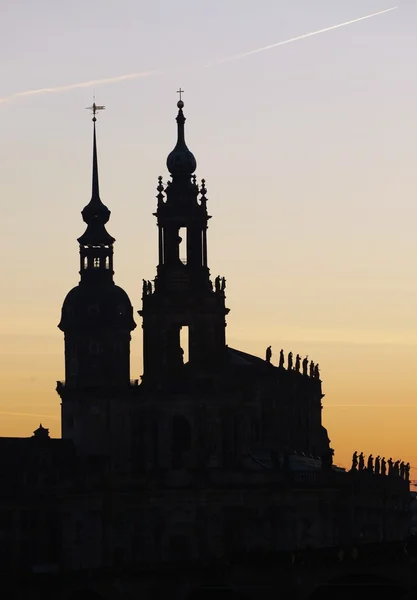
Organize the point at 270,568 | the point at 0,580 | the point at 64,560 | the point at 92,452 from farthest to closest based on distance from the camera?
the point at 92,452 → the point at 64,560 → the point at 0,580 → the point at 270,568

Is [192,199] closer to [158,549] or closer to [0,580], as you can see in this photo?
[158,549]

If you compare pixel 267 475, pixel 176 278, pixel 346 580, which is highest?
pixel 176 278

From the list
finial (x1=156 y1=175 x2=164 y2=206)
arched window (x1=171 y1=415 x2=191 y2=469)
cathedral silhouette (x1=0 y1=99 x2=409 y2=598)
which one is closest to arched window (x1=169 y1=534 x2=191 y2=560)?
cathedral silhouette (x1=0 y1=99 x2=409 y2=598)

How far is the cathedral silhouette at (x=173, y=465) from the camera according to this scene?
187875 millimetres

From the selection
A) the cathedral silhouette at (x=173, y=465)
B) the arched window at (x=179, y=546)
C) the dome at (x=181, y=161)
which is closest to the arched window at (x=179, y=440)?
the cathedral silhouette at (x=173, y=465)

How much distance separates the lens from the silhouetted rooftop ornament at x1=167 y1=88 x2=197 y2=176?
197 metres

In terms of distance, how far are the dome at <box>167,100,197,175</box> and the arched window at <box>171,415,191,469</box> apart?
19.6 metres

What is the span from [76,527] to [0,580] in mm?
37711

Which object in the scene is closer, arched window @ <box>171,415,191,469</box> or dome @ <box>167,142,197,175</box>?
arched window @ <box>171,415,191,469</box>

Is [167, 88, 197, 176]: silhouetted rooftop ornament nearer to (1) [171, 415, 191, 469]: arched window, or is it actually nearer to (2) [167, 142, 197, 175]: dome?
(2) [167, 142, 197, 175]: dome

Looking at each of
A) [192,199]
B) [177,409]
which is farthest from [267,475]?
[192,199]

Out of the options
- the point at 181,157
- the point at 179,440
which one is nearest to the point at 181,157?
the point at 181,157

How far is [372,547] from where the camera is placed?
14450cm

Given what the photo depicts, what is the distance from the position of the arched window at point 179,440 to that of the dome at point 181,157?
19.6 metres
